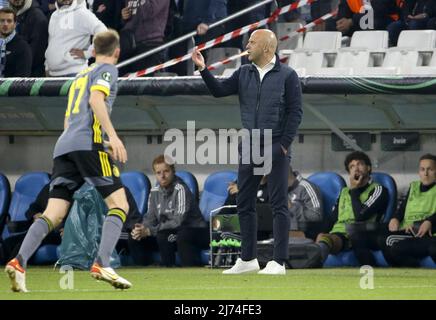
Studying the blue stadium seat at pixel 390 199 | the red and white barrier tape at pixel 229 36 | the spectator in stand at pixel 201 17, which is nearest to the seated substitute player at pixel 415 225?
the blue stadium seat at pixel 390 199

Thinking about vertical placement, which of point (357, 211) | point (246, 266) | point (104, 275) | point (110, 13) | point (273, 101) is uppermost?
point (110, 13)

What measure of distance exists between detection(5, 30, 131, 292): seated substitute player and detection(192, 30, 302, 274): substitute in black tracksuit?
1651mm

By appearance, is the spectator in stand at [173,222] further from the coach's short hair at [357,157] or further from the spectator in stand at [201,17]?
the spectator in stand at [201,17]

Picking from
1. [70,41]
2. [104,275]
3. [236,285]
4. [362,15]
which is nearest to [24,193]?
[70,41]

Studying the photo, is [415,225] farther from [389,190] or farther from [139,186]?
[139,186]

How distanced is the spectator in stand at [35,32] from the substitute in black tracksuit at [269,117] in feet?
14.3

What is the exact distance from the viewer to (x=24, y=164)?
50.1 feet

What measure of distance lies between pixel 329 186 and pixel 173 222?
1624mm

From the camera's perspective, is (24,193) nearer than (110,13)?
Yes

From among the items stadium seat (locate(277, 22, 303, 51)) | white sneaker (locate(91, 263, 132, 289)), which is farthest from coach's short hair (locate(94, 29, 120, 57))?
stadium seat (locate(277, 22, 303, 51))

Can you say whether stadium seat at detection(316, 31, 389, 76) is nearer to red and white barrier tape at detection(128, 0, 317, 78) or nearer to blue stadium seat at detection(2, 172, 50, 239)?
red and white barrier tape at detection(128, 0, 317, 78)

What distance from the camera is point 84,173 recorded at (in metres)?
9.30

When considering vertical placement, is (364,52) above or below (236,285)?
above

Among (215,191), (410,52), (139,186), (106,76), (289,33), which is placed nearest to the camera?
(106,76)
